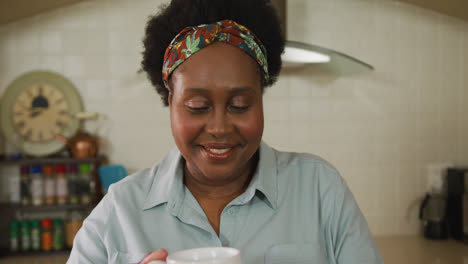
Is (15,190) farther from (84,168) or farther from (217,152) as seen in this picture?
(217,152)

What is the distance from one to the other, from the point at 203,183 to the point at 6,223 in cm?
179

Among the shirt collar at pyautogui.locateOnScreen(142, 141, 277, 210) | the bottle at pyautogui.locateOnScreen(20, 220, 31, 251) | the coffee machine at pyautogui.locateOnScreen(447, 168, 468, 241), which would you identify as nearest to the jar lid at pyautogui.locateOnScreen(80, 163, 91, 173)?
the bottle at pyautogui.locateOnScreen(20, 220, 31, 251)

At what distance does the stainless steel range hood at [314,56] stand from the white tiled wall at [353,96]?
0.90 feet

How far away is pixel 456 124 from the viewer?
2.37 m

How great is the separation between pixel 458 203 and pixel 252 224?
1.71m

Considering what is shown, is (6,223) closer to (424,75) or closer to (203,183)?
(203,183)

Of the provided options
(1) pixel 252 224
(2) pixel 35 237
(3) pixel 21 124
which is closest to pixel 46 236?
(2) pixel 35 237

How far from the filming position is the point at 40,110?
2252 millimetres

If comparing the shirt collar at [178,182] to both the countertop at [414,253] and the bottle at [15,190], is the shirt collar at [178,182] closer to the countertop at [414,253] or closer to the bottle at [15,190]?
the countertop at [414,253]

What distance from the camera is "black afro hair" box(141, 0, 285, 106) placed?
0.81 m

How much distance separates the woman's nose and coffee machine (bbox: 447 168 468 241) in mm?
1737

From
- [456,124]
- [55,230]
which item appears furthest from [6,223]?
[456,124]

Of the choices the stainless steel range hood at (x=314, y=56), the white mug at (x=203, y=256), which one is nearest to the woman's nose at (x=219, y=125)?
the white mug at (x=203, y=256)

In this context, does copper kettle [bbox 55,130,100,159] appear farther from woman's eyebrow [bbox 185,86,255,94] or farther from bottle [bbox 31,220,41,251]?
woman's eyebrow [bbox 185,86,255,94]
